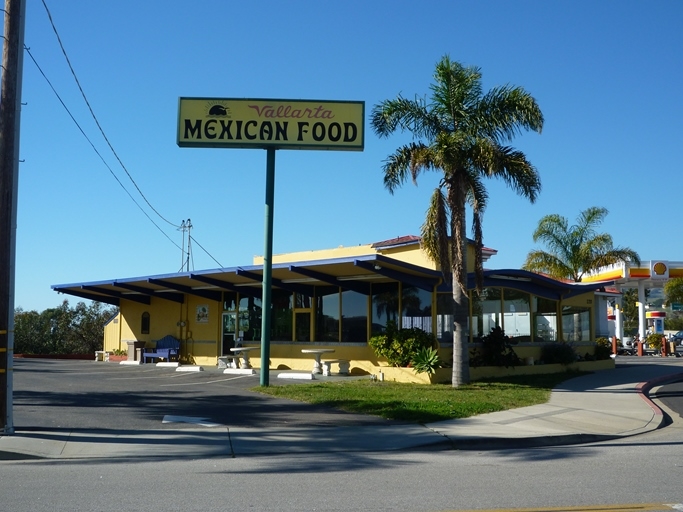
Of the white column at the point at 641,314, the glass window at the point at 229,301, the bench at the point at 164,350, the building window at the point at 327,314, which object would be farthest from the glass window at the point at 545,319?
the white column at the point at 641,314

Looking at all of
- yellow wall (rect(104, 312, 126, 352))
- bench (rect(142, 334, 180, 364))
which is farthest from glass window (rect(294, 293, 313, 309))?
yellow wall (rect(104, 312, 126, 352))

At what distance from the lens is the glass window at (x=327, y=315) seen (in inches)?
990

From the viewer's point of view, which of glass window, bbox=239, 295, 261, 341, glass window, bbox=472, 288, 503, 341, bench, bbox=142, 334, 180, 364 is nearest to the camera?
glass window, bbox=472, 288, 503, 341

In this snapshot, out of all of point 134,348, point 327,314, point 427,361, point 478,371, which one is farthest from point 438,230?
point 134,348

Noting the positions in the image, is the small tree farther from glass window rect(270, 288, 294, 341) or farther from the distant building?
glass window rect(270, 288, 294, 341)

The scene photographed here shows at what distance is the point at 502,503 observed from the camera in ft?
25.0

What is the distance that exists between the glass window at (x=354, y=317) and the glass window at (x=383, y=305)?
12.6 inches

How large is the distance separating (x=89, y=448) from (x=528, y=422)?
7867 millimetres

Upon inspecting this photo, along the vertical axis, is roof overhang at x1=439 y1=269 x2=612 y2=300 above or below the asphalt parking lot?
above

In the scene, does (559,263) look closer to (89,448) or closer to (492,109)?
(492,109)

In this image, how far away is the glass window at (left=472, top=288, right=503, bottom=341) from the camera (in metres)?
24.8

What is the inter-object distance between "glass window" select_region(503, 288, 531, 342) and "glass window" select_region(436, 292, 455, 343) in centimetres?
290

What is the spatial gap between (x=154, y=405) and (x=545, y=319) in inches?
625

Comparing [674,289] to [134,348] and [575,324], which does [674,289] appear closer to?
[575,324]
